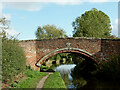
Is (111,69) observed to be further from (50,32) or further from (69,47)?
(50,32)

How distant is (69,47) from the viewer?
17.7 metres

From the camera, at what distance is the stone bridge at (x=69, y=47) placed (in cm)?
1761

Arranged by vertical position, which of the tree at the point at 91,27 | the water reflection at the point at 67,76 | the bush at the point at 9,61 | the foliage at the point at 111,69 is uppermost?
the tree at the point at 91,27

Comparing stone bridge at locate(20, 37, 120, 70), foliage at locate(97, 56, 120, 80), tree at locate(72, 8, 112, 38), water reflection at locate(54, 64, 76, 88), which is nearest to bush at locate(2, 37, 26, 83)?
water reflection at locate(54, 64, 76, 88)

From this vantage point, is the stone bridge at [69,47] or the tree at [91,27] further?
the tree at [91,27]

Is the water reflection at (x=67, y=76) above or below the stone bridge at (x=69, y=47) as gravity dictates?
below

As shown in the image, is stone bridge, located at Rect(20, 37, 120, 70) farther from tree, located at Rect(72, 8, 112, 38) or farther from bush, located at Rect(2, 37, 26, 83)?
tree, located at Rect(72, 8, 112, 38)

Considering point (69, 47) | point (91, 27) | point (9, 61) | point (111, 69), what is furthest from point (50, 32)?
point (9, 61)

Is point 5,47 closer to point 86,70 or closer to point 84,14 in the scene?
point 86,70

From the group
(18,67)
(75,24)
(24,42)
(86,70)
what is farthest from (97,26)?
(18,67)

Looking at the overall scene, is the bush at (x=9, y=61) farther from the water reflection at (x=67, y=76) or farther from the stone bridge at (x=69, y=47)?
the stone bridge at (x=69, y=47)

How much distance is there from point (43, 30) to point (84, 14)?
41.6ft

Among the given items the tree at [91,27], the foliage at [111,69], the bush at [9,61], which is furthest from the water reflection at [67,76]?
the tree at [91,27]

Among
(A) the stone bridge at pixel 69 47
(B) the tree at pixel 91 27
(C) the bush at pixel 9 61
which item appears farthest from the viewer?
(B) the tree at pixel 91 27
